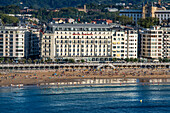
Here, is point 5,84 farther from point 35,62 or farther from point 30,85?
point 35,62

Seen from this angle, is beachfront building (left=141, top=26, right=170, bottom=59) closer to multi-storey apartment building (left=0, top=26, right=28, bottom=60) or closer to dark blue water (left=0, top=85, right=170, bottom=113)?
multi-storey apartment building (left=0, top=26, right=28, bottom=60)

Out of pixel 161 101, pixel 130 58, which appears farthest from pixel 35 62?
pixel 161 101

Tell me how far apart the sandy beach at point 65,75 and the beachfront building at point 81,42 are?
1442 cm

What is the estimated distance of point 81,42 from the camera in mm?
174750

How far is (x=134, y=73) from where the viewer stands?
156250 mm

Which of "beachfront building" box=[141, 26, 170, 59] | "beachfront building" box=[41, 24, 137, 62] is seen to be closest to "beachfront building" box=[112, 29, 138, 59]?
"beachfront building" box=[41, 24, 137, 62]

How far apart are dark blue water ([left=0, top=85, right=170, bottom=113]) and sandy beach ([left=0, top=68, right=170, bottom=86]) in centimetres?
1146

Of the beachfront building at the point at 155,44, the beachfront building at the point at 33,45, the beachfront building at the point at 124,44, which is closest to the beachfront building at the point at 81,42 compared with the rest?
the beachfront building at the point at 124,44

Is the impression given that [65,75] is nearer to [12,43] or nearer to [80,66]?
[80,66]

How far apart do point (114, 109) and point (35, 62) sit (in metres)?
60.4

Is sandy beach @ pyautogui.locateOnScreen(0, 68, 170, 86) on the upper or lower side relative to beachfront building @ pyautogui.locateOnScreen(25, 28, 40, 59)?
lower

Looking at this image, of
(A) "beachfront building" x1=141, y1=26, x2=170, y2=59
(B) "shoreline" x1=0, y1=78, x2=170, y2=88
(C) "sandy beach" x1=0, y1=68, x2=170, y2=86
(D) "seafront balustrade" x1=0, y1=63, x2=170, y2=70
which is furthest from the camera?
(A) "beachfront building" x1=141, y1=26, x2=170, y2=59

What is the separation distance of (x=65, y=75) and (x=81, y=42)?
2536 centimetres

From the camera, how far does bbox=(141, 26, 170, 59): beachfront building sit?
180000mm
